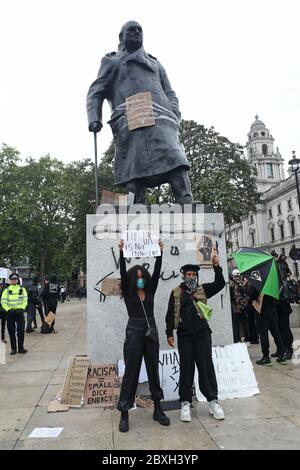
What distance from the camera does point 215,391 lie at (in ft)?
13.2

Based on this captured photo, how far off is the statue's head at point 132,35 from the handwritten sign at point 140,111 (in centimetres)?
81

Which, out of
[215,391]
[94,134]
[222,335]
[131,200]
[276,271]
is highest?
[94,134]

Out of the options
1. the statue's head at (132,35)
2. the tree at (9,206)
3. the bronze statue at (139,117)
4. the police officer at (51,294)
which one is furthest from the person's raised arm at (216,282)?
the tree at (9,206)

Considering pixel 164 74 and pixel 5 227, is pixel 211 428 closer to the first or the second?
pixel 164 74

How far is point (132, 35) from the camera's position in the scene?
18.7ft

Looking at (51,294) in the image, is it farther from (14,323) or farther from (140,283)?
(140,283)

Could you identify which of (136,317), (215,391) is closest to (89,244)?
(136,317)

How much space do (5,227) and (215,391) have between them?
120ft

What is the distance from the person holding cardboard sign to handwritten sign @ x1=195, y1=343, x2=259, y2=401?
95 centimetres

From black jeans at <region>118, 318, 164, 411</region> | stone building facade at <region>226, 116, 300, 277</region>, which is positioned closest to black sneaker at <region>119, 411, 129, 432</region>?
black jeans at <region>118, 318, 164, 411</region>

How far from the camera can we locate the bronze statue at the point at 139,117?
5426 mm

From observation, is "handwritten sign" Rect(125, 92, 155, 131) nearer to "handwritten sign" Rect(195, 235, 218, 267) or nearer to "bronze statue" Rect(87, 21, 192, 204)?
"bronze statue" Rect(87, 21, 192, 204)
